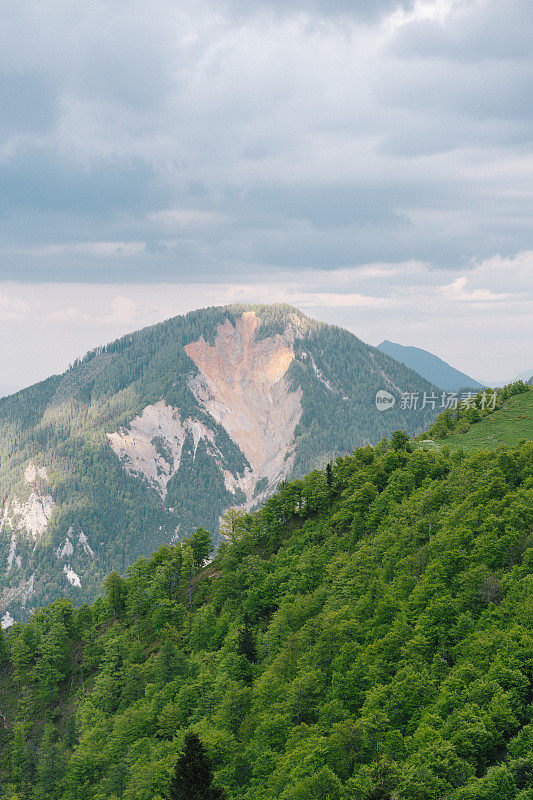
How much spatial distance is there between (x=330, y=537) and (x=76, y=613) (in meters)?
53.5

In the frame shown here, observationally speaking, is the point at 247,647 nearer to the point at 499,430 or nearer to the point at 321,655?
the point at 321,655

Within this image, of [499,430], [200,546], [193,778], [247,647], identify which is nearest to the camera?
[193,778]

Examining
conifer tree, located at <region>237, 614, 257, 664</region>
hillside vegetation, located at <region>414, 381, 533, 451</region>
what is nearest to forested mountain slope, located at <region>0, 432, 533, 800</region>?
conifer tree, located at <region>237, 614, 257, 664</region>

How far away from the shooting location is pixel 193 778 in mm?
37938

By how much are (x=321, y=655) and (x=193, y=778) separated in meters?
21.8

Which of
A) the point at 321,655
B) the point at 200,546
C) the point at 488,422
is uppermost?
the point at 488,422

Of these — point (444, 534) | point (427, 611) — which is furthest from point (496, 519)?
point (427, 611)

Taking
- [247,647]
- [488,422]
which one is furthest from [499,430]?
[247,647]

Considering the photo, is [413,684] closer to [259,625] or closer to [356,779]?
[356,779]

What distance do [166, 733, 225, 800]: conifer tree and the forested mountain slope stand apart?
6607mm

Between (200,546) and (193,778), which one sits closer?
(193,778)

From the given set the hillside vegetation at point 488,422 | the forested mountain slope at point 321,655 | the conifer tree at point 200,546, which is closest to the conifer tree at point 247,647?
the forested mountain slope at point 321,655

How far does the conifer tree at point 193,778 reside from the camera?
1478 inches

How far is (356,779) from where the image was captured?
38.0 meters
